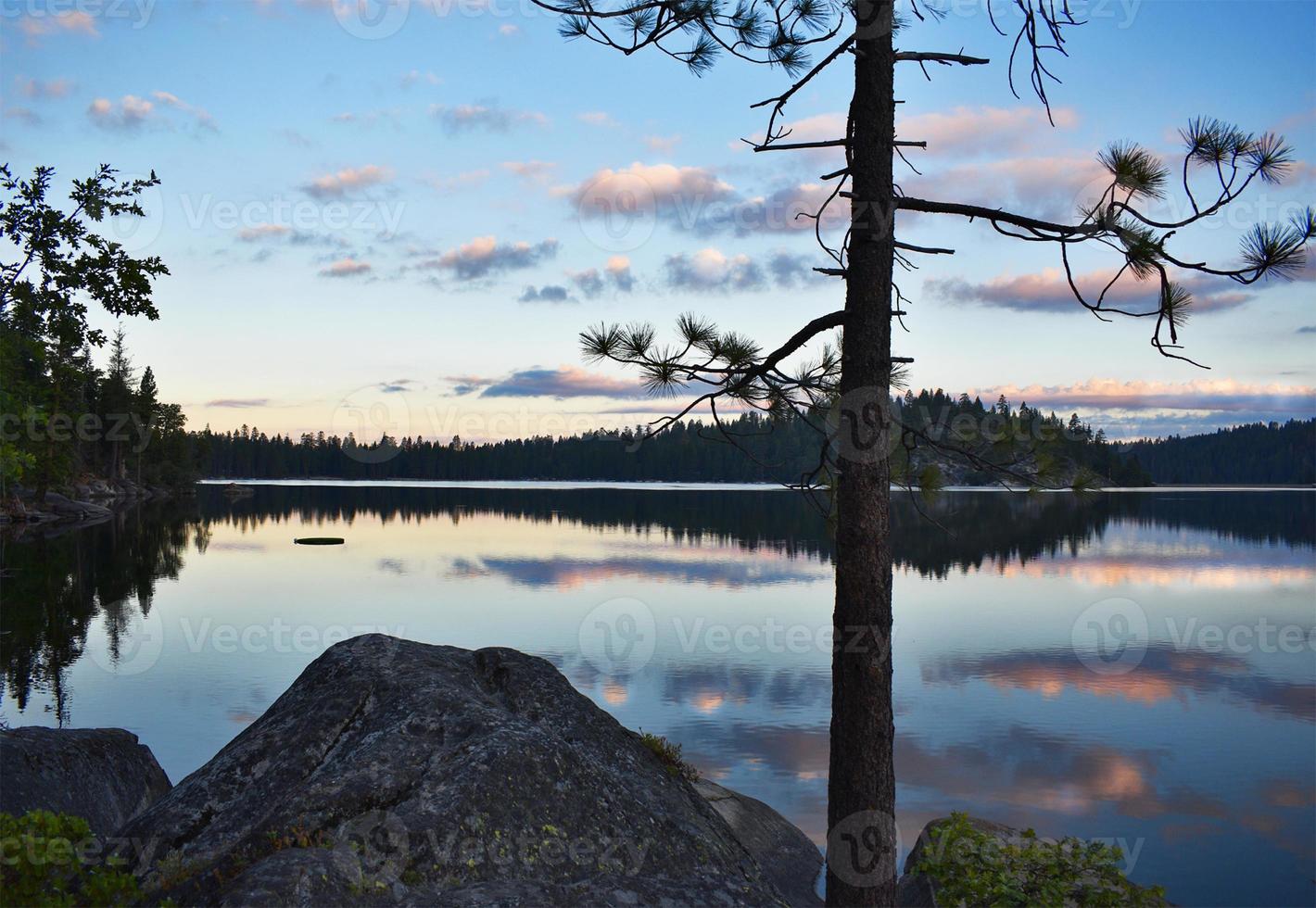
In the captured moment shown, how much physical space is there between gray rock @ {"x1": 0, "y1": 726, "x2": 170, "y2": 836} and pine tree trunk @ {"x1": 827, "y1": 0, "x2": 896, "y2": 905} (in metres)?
7.28

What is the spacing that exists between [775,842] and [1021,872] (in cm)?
301

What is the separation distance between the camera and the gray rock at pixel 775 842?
34.3 feet

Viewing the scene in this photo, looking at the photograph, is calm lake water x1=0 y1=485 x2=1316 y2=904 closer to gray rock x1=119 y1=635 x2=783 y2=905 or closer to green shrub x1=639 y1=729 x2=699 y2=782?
green shrub x1=639 y1=729 x2=699 y2=782

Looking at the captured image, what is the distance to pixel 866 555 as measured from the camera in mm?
7445

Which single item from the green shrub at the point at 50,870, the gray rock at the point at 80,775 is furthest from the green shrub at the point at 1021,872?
the gray rock at the point at 80,775

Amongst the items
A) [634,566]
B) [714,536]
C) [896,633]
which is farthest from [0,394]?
[714,536]

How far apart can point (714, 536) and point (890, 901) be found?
175ft

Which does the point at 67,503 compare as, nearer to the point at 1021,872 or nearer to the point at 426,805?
the point at 426,805

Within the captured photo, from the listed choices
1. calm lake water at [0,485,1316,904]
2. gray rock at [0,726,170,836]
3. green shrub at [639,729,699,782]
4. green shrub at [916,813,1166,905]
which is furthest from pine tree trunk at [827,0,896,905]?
gray rock at [0,726,170,836]

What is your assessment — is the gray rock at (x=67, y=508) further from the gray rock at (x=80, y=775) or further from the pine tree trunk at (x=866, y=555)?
the pine tree trunk at (x=866, y=555)

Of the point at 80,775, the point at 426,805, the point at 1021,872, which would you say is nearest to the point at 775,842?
the point at 1021,872

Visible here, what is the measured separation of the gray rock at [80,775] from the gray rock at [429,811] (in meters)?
2.79

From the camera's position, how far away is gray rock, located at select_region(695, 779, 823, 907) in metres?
10.5

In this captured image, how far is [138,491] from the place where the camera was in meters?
113
